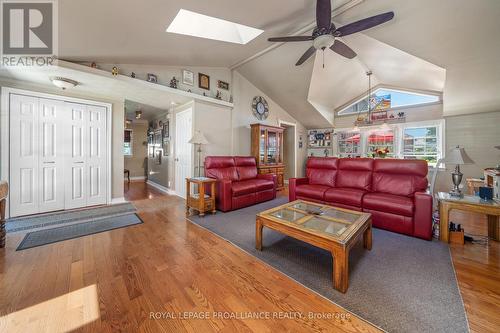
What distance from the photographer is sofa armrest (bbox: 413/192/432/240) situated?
2.37m

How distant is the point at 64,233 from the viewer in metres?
2.56

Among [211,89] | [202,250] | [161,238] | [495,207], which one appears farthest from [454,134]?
[161,238]

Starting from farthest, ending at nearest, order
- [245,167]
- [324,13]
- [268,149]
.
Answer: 1. [268,149]
2. [245,167]
3. [324,13]

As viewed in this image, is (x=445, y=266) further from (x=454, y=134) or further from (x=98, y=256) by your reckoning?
(x=454, y=134)

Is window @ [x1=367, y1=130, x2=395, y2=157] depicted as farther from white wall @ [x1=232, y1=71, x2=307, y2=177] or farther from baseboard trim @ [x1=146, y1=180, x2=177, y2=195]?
baseboard trim @ [x1=146, y1=180, x2=177, y2=195]

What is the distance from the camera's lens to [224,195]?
3488 mm

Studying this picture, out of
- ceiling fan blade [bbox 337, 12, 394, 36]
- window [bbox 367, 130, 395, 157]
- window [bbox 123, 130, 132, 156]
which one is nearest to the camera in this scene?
ceiling fan blade [bbox 337, 12, 394, 36]

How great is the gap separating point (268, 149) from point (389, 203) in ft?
10.7

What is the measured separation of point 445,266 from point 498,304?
0.48 m

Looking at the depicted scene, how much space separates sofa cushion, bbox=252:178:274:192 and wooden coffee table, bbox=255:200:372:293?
4.98 feet

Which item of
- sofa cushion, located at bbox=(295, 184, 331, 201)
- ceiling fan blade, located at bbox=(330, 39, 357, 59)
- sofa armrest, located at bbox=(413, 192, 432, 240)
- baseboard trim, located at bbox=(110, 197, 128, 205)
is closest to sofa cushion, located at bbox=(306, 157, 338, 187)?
sofa cushion, located at bbox=(295, 184, 331, 201)

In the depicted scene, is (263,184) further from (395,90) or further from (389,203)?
(395,90)

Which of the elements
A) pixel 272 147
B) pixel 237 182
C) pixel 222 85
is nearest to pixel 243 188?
pixel 237 182

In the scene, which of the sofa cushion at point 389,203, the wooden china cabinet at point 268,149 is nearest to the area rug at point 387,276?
the sofa cushion at point 389,203
